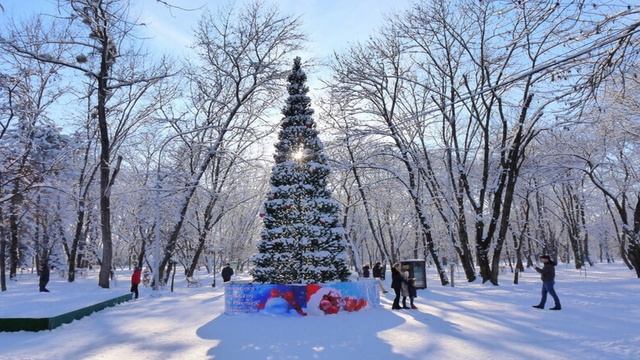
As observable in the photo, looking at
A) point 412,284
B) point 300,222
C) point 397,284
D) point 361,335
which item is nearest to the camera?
point 361,335

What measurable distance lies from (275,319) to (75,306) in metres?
5.87

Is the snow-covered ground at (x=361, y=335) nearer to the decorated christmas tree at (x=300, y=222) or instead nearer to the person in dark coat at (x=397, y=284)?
the person in dark coat at (x=397, y=284)

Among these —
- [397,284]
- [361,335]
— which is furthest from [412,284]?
[361,335]

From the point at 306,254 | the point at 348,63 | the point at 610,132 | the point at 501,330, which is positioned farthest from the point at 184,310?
the point at 610,132

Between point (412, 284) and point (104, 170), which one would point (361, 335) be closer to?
point (412, 284)

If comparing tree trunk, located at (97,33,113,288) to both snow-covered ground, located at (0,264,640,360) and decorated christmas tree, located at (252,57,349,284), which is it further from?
decorated christmas tree, located at (252,57,349,284)

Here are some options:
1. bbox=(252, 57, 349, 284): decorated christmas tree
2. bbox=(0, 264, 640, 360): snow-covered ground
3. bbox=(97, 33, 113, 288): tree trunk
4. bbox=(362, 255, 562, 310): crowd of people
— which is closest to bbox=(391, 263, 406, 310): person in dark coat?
bbox=(362, 255, 562, 310): crowd of people

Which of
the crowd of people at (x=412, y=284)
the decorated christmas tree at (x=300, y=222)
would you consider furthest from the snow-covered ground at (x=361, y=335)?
the decorated christmas tree at (x=300, y=222)

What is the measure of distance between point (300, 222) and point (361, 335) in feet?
20.3

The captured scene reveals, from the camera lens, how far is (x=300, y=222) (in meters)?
17.2

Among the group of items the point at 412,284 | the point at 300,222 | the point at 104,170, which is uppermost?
the point at 104,170

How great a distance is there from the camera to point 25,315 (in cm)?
1284

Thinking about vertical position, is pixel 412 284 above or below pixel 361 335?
above

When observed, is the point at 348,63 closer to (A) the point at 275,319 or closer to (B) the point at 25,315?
(A) the point at 275,319
